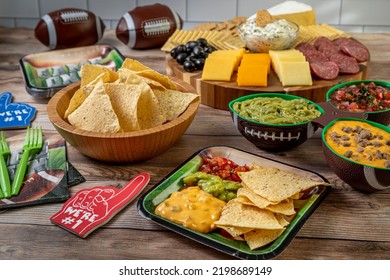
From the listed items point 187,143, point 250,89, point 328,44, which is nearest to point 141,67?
point 187,143

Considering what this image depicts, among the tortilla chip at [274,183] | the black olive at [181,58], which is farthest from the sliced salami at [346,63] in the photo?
the tortilla chip at [274,183]

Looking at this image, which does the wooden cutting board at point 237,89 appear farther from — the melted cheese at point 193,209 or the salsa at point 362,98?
the melted cheese at point 193,209

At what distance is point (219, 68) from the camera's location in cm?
199

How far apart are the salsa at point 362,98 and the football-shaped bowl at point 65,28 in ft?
4.44

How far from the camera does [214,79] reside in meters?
1.98

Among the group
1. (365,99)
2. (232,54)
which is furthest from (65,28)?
(365,99)

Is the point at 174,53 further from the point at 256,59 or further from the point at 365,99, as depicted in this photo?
the point at 365,99

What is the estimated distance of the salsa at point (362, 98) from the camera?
5.48ft

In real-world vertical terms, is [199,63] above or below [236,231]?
above

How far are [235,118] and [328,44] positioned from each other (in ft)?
2.76

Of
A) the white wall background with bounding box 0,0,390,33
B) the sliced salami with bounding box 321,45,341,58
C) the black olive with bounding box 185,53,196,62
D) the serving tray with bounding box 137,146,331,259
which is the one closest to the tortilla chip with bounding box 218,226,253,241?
the serving tray with bounding box 137,146,331,259

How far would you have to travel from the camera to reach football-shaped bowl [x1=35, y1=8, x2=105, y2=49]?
254 cm

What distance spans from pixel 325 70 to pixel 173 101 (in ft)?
2.24

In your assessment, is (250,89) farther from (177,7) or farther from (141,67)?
(177,7)
